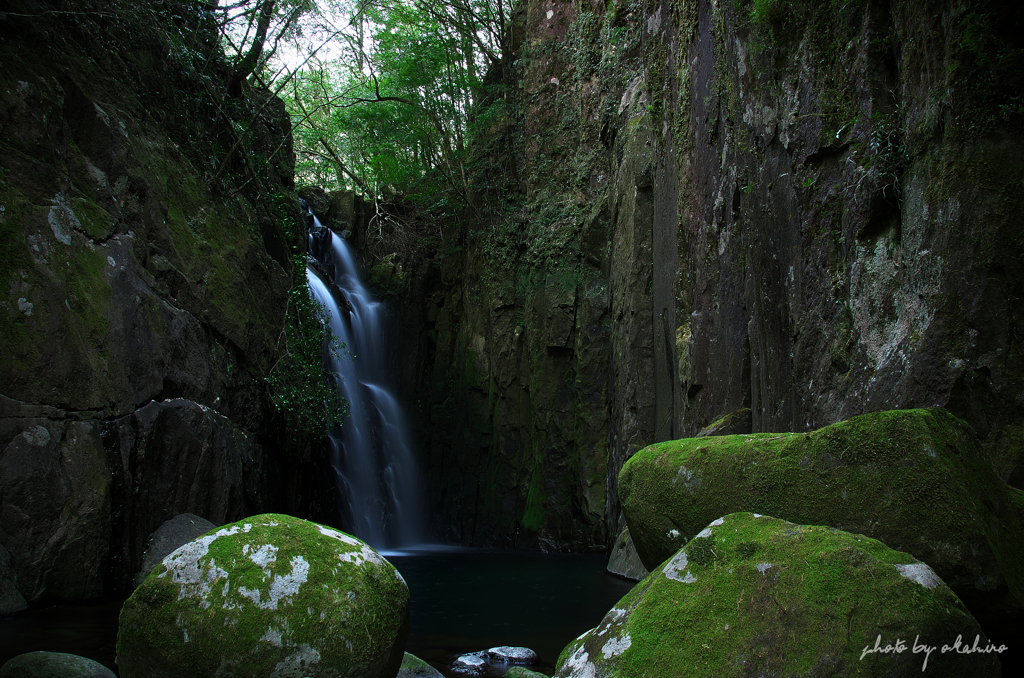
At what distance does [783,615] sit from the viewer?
2.67 m

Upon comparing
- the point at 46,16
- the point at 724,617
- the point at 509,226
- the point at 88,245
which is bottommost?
the point at 724,617

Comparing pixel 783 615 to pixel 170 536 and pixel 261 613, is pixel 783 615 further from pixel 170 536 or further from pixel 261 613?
pixel 170 536

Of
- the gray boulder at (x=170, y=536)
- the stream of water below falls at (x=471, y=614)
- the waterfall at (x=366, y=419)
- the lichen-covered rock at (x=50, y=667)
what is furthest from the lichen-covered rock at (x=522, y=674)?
the waterfall at (x=366, y=419)

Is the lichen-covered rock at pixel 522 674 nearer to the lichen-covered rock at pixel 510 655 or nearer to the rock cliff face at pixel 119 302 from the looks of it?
the lichen-covered rock at pixel 510 655

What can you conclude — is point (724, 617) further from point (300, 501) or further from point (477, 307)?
point (477, 307)

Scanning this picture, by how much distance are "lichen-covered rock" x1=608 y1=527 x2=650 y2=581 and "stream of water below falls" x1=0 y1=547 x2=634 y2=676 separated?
211 millimetres

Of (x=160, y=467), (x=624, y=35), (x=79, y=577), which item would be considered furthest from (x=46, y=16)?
(x=624, y=35)

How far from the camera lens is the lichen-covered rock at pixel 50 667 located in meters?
3.94

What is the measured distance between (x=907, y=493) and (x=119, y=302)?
8.40 meters

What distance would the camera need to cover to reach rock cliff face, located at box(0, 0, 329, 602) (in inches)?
270

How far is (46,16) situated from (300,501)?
841cm

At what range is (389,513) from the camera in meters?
15.1

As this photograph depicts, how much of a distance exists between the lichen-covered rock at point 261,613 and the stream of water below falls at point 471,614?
5.34 feet

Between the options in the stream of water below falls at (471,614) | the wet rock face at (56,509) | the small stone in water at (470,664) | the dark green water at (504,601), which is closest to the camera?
the small stone in water at (470,664)
